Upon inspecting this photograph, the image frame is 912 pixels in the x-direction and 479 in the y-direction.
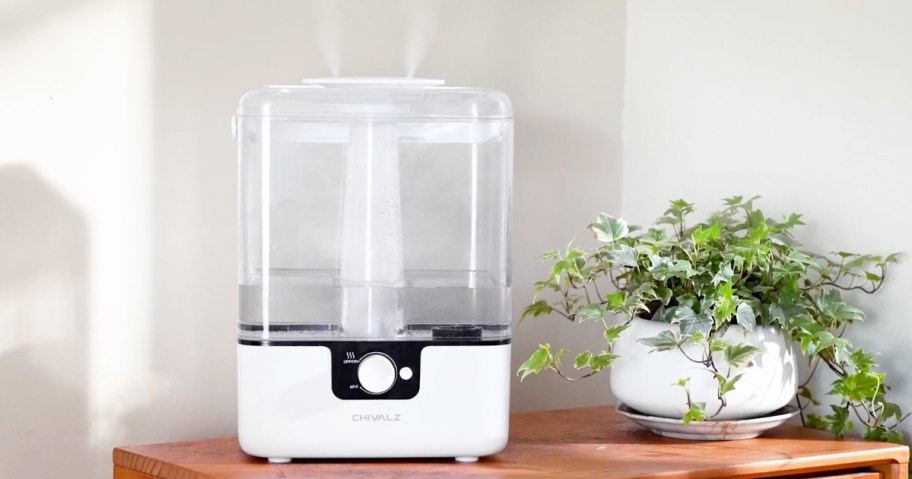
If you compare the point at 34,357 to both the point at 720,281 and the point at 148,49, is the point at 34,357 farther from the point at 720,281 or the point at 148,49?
the point at 720,281

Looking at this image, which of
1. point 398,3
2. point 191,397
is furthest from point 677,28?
point 191,397

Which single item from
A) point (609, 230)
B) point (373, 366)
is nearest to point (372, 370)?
point (373, 366)

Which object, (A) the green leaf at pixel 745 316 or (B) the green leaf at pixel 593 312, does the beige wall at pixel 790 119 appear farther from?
(B) the green leaf at pixel 593 312

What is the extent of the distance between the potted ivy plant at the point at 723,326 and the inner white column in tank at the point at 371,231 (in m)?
0.22

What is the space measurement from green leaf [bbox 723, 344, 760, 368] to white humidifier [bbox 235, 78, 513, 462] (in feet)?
0.94

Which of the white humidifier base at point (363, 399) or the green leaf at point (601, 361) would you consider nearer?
the white humidifier base at point (363, 399)

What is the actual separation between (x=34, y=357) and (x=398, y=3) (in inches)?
29.0

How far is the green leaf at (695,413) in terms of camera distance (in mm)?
1409

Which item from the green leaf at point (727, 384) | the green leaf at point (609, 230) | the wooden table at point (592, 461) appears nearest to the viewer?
the wooden table at point (592, 461)

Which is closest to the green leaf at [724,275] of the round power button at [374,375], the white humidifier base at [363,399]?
the white humidifier base at [363,399]

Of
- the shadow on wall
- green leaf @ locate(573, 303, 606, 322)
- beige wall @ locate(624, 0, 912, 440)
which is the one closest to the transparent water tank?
green leaf @ locate(573, 303, 606, 322)

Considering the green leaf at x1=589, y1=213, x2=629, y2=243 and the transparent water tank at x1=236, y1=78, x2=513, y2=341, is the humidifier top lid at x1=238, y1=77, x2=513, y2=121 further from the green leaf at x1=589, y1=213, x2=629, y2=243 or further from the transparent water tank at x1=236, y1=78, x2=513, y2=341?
the green leaf at x1=589, y1=213, x2=629, y2=243

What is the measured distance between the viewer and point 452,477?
1271 mm

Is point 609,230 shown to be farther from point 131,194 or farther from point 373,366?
point 131,194
